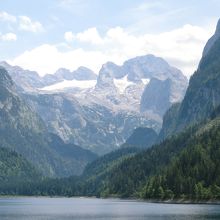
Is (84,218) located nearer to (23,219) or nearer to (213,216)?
(23,219)

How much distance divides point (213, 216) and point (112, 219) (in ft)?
101

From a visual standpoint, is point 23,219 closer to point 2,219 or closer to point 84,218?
point 2,219

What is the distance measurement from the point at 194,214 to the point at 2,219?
6034 cm

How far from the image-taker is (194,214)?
19525 cm

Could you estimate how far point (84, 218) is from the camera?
19800 centimetres

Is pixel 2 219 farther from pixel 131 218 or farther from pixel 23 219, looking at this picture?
pixel 131 218

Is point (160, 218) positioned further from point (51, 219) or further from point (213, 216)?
point (51, 219)

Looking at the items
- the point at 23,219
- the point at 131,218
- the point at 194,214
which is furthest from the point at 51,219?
the point at 194,214

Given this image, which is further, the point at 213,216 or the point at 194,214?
the point at 194,214

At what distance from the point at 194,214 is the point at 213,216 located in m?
15.3

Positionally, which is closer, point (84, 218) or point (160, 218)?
point (160, 218)

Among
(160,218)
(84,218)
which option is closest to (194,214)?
(160,218)

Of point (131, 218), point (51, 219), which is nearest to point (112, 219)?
point (131, 218)

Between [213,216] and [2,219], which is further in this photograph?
[2,219]
